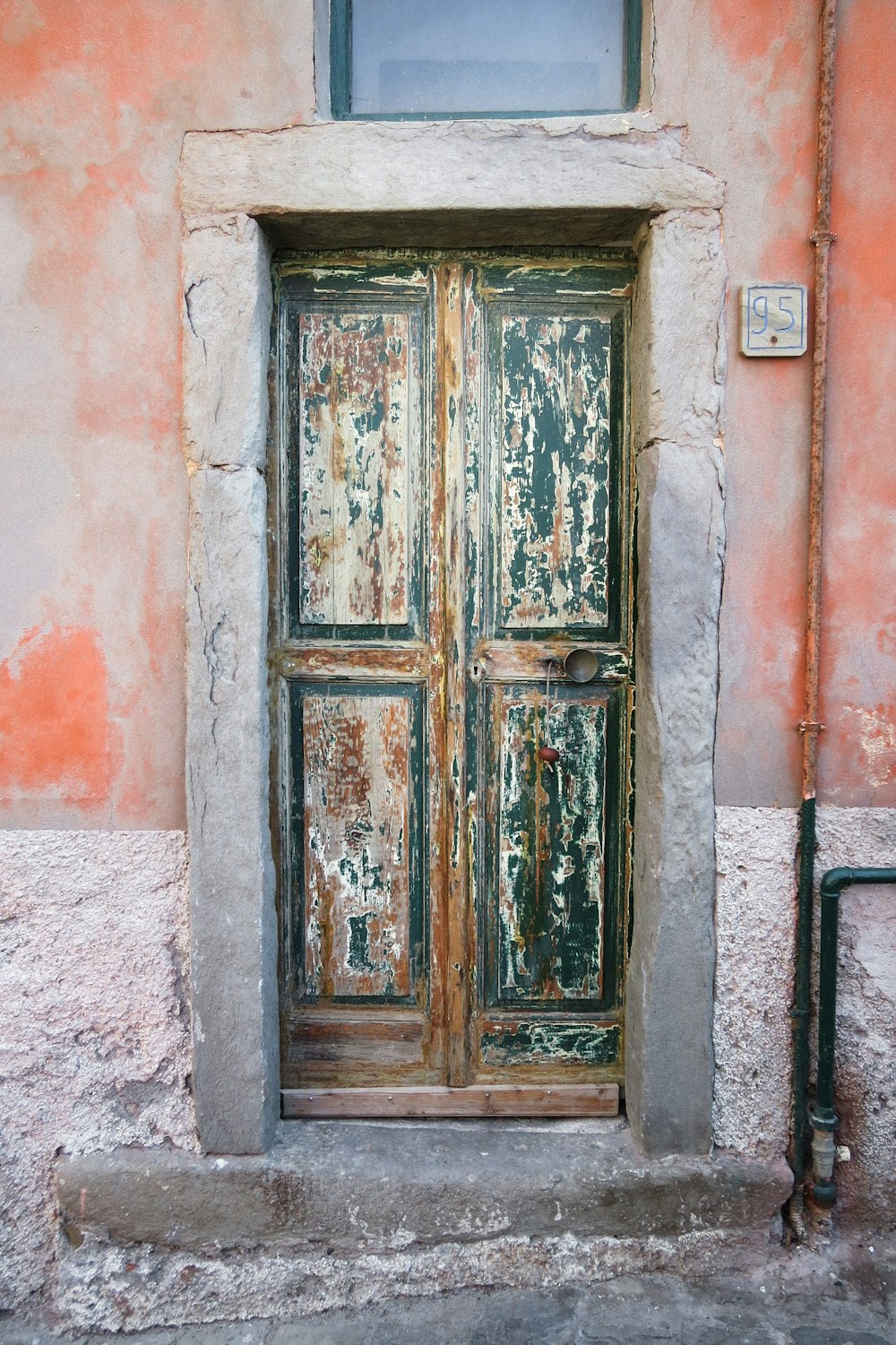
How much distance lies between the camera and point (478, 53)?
226 centimetres

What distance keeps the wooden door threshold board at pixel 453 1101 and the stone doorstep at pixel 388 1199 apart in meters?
0.15

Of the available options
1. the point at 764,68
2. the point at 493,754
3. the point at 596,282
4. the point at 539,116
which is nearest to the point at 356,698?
the point at 493,754

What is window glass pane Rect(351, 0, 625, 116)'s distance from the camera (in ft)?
7.41

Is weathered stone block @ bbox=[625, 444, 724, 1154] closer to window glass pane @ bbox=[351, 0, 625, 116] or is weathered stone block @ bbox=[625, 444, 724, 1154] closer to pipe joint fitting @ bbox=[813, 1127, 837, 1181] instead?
pipe joint fitting @ bbox=[813, 1127, 837, 1181]

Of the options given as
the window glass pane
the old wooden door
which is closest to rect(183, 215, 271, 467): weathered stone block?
the old wooden door

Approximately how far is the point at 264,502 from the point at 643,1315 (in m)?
2.32

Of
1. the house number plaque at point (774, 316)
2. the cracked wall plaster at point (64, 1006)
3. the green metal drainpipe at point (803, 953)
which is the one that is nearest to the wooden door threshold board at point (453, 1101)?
the cracked wall plaster at point (64, 1006)

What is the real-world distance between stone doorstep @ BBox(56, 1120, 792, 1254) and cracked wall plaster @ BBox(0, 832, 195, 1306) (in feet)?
0.38

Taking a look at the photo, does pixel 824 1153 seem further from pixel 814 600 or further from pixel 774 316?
pixel 774 316

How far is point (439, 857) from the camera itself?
2375mm

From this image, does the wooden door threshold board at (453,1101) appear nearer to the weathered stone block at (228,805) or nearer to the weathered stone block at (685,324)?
the weathered stone block at (228,805)

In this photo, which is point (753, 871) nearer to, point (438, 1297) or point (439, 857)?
point (439, 857)

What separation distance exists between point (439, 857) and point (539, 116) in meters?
2.08

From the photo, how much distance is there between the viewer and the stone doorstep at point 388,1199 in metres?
2.18
